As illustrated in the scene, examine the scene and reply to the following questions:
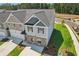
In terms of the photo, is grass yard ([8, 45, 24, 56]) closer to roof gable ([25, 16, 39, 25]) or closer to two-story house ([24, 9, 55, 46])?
two-story house ([24, 9, 55, 46])

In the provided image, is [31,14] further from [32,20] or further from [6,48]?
[6,48]

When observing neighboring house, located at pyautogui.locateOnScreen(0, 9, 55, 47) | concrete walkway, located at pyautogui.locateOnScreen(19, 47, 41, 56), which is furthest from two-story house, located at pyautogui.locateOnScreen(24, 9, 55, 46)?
concrete walkway, located at pyautogui.locateOnScreen(19, 47, 41, 56)

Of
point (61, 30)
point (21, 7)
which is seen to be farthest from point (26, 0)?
point (61, 30)

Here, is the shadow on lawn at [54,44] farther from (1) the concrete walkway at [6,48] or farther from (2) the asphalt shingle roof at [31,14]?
(1) the concrete walkway at [6,48]

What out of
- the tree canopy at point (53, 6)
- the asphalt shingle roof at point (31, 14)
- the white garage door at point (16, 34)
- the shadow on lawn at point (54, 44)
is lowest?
the shadow on lawn at point (54, 44)

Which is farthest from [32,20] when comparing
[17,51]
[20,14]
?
[17,51]

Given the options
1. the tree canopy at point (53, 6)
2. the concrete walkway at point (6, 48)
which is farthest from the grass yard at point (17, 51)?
the tree canopy at point (53, 6)

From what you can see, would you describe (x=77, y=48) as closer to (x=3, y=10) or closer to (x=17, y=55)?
(x=17, y=55)

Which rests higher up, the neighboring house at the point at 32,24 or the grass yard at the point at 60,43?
the neighboring house at the point at 32,24
